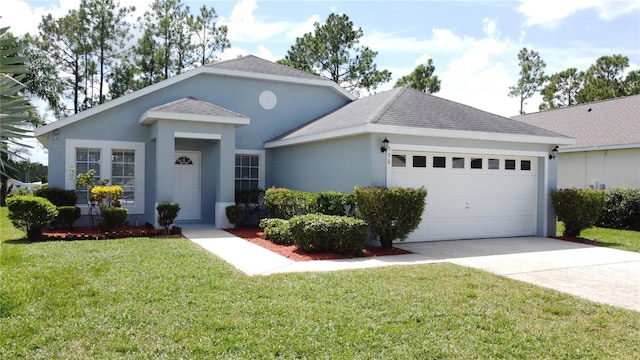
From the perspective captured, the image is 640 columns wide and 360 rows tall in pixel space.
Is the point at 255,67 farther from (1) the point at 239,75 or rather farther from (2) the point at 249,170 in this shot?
(2) the point at 249,170

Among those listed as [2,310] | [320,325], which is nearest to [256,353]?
[320,325]

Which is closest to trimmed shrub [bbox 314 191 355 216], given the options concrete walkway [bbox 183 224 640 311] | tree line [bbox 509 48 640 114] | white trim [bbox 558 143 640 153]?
concrete walkway [bbox 183 224 640 311]

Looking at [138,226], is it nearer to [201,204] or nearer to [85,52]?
[201,204]

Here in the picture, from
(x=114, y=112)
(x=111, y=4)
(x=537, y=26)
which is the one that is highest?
(x=111, y=4)

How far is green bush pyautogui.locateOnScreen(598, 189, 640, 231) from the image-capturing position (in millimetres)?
15352

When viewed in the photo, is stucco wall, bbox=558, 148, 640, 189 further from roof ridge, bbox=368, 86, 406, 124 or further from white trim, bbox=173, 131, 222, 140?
white trim, bbox=173, 131, 222, 140

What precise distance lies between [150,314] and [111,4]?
29.2 m

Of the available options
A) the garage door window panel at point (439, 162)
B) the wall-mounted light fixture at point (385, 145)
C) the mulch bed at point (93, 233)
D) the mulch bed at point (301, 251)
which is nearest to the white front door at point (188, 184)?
the mulch bed at point (93, 233)

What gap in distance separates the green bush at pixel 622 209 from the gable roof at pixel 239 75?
990 cm

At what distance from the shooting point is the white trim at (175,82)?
43.7ft

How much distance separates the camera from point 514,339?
475 centimetres

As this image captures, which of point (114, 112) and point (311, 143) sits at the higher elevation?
point (114, 112)

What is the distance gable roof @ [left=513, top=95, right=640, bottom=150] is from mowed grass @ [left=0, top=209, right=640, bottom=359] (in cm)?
1322

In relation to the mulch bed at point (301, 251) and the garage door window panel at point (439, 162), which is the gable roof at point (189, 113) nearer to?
the mulch bed at point (301, 251)
